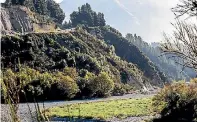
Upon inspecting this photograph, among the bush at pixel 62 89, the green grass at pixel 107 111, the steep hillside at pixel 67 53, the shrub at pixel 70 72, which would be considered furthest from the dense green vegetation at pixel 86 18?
the green grass at pixel 107 111

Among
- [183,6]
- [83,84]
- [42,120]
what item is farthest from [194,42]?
[83,84]

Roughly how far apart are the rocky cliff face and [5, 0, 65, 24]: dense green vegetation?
7.86ft

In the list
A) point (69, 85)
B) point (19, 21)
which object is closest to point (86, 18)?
point (19, 21)

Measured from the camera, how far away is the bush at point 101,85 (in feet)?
153

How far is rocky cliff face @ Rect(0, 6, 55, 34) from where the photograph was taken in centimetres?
5641

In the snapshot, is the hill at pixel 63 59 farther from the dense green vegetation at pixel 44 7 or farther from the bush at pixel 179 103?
the bush at pixel 179 103

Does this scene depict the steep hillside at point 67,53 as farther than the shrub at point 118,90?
No

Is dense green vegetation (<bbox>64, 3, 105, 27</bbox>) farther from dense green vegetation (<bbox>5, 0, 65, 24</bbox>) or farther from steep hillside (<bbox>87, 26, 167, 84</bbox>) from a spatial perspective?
dense green vegetation (<bbox>5, 0, 65, 24</bbox>)

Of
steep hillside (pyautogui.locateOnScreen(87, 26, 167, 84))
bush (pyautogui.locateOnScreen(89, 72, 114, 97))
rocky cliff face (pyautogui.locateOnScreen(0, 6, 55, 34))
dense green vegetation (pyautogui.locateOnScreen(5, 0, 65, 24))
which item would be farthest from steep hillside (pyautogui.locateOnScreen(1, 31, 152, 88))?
steep hillside (pyautogui.locateOnScreen(87, 26, 167, 84))

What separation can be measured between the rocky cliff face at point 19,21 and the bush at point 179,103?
33536 millimetres

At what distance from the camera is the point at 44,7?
74875 mm

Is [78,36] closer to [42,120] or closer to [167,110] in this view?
A: [167,110]

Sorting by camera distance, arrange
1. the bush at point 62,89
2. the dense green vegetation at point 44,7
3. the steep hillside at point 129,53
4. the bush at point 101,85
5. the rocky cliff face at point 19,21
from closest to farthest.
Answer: the bush at point 62,89 → the bush at point 101,85 → the rocky cliff face at point 19,21 → the dense green vegetation at point 44,7 → the steep hillside at point 129,53

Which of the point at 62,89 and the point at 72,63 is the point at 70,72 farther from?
the point at 62,89
